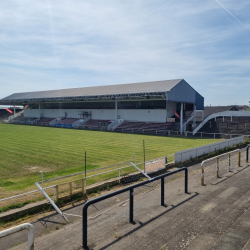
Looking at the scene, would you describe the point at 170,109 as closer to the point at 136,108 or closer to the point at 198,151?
the point at 136,108

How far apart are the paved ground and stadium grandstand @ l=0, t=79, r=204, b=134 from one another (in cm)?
3283

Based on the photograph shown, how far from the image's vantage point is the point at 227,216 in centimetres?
607

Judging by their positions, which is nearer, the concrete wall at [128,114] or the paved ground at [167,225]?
the paved ground at [167,225]

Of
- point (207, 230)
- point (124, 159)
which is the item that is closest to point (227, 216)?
point (207, 230)

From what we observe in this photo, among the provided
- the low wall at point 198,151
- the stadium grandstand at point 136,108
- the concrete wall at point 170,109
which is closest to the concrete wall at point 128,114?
the stadium grandstand at point 136,108

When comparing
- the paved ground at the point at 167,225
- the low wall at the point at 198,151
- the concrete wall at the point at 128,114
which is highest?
the concrete wall at the point at 128,114

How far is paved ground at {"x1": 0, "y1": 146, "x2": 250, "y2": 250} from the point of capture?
485 cm

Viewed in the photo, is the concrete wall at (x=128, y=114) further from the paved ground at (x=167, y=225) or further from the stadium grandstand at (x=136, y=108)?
the paved ground at (x=167, y=225)

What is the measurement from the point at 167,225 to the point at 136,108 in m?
46.9

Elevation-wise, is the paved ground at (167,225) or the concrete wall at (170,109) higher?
the concrete wall at (170,109)

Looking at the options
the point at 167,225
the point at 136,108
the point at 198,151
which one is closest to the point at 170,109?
the point at 136,108

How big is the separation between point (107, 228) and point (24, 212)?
151 inches

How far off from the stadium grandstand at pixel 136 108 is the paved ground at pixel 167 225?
3283 cm

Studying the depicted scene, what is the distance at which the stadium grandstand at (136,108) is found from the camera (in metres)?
43.8
